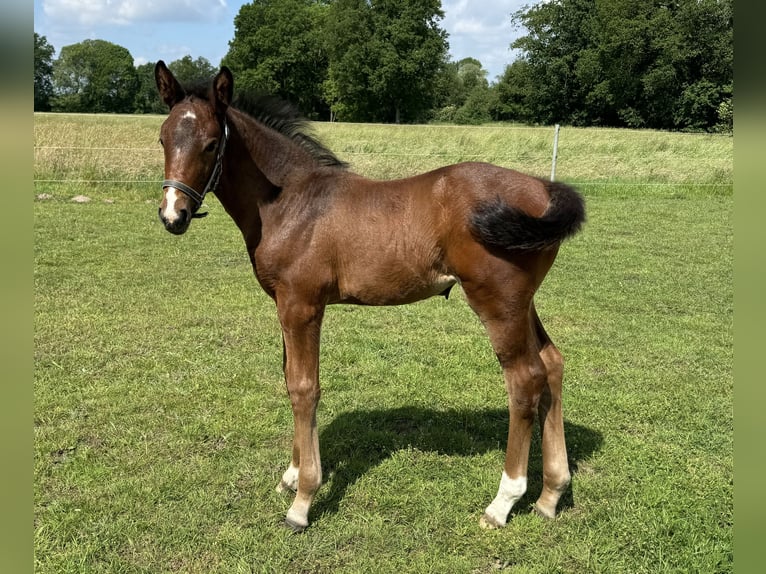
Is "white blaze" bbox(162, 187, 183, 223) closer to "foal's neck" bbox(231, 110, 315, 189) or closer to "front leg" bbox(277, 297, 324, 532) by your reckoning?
"foal's neck" bbox(231, 110, 315, 189)

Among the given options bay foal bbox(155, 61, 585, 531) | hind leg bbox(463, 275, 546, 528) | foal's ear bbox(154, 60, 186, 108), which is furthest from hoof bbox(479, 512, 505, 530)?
foal's ear bbox(154, 60, 186, 108)

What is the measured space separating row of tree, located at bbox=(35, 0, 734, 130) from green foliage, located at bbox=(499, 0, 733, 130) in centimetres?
10

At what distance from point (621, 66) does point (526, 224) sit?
168 ft

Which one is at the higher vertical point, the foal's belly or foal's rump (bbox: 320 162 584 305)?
foal's rump (bbox: 320 162 584 305)

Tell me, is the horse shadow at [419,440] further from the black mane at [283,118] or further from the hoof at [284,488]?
the black mane at [283,118]

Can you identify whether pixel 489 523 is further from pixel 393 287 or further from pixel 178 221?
pixel 178 221

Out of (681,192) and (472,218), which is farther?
(681,192)

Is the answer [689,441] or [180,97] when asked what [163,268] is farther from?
[689,441]

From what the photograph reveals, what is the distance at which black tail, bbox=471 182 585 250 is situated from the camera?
2.62 meters

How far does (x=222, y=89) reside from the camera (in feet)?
9.08

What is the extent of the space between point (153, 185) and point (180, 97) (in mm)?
12149
